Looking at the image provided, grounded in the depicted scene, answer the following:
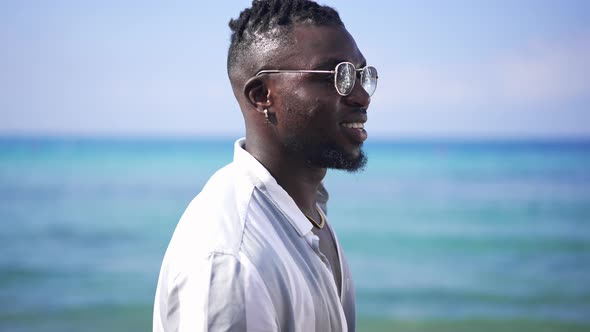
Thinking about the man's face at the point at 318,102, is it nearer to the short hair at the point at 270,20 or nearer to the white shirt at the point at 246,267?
the short hair at the point at 270,20

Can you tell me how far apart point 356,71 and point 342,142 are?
201mm

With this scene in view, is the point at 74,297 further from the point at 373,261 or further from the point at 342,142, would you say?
the point at 342,142

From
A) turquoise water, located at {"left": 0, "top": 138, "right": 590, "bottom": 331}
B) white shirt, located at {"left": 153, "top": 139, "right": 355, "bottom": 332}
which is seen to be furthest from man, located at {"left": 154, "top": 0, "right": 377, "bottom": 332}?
turquoise water, located at {"left": 0, "top": 138, "right": 590, "bottom": 331}

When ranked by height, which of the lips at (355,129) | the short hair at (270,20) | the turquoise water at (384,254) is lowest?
the turquoise water at (384,254)

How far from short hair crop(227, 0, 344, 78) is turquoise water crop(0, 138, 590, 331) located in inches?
56.5

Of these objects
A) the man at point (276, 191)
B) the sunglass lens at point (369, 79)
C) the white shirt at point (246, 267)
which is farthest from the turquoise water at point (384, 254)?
the white shirt at point (246, 267)

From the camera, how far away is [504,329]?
370 inches

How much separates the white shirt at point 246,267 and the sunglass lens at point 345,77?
0.31 metres

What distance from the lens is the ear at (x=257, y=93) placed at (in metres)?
2.21

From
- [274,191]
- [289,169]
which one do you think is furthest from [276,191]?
Result: [289,169]

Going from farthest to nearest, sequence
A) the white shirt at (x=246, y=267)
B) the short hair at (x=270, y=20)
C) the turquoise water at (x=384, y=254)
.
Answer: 1. the turquoise water at (x=384, y=254)
2. the short hair at (x=270, y=20)
3. the white shirt at (x=246, y=267)

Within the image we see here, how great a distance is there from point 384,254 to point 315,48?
1268 centimetres

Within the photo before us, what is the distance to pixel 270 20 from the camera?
7.25 ft

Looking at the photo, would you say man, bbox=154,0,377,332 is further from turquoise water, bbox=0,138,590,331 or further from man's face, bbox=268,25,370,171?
turquoise water, bbox=0,138,590,331
